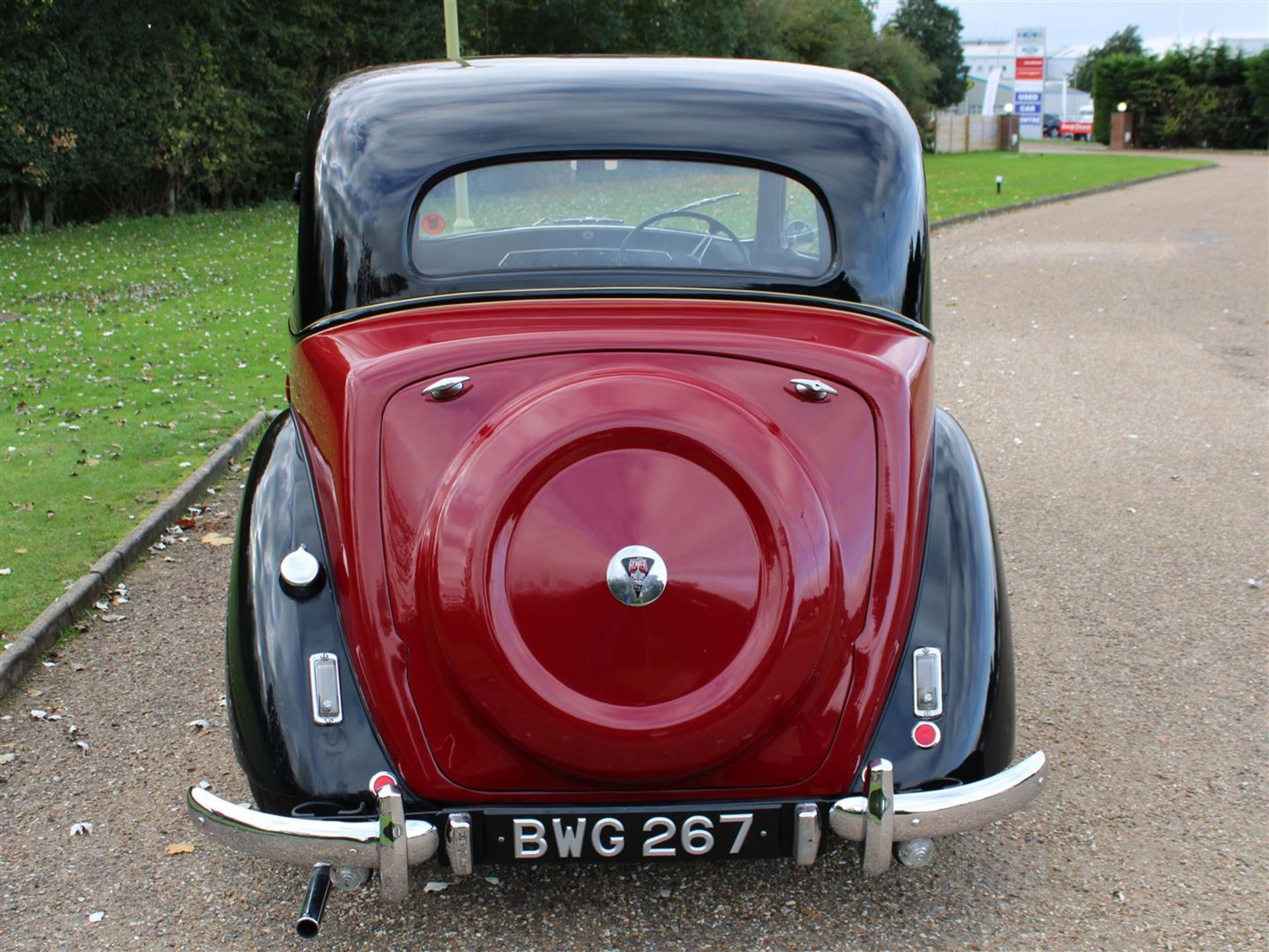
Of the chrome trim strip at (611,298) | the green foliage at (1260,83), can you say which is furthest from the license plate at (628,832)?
the green foliage at (1260,83)

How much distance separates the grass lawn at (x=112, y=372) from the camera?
18.4ft

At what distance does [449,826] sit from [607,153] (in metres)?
1.88

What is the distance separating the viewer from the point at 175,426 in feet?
24.0

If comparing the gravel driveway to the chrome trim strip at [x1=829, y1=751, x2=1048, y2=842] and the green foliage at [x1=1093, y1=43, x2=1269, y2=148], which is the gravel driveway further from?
the green foliage at [x1=1093, y1=43, x2=1269, y2=148]

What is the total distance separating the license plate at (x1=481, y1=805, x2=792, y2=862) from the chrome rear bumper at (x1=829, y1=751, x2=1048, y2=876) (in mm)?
146

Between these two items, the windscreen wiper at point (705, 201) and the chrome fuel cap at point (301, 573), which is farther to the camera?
the windscreen wiper at point (705, 201)

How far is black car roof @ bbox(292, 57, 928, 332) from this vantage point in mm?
3357

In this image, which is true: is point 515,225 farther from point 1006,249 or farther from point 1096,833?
point 1006,249

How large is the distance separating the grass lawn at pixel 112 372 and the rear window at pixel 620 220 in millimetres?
2392

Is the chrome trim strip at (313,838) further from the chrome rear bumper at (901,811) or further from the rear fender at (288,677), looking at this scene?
the chrome rear bumper at (901,811)

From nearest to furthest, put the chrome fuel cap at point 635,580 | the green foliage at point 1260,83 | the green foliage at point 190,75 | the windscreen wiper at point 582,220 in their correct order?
the chrome fuel cap at point 635,580 < the windscreen wiper at point 582,220 < the green foliage at point 190,75 < the green foliage at point 1260,83

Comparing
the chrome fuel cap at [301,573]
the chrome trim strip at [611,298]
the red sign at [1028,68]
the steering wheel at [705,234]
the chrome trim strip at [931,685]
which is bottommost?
the chrome trim strip at [931,685]

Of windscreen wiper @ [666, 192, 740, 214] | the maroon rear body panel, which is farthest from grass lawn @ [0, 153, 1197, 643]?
windscreen wiper @ [666, 192, 740, 214]

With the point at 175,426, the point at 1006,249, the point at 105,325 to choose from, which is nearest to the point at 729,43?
the point at 1006,249
